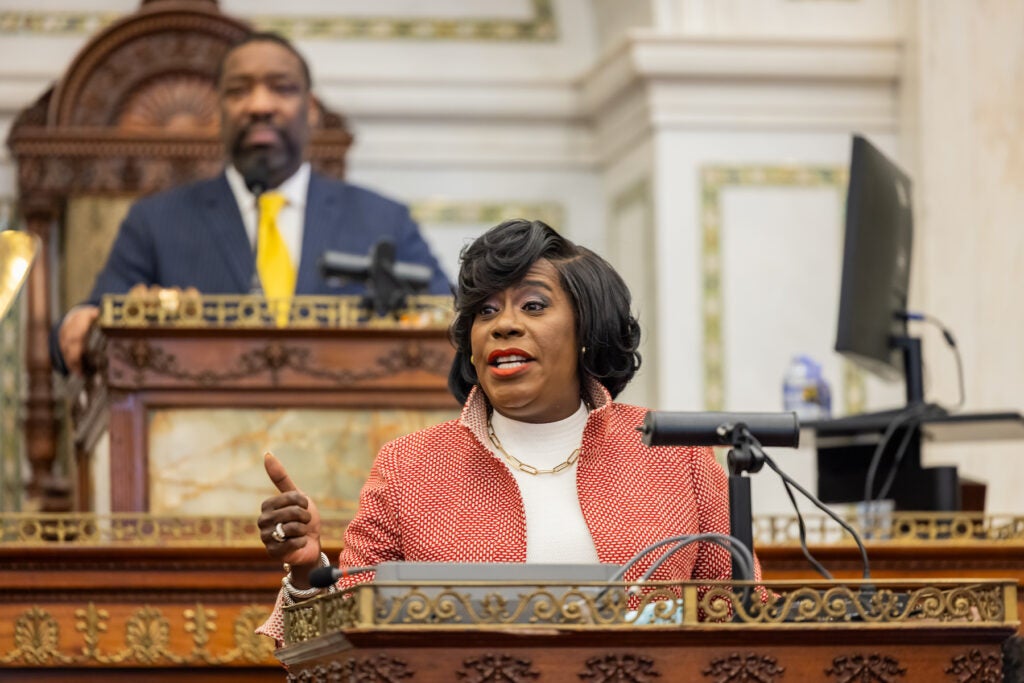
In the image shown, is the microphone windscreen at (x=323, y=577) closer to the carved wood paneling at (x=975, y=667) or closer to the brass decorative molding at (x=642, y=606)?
the brass decorative molding at (x=642, y=606)

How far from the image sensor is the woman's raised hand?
3482 millimetres

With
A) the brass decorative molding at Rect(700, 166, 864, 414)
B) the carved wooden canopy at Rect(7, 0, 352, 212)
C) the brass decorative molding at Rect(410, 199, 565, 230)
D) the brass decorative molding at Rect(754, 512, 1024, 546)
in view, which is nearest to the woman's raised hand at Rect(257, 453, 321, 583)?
the brass decorative molding at Rect(754, 512, 1024, 546)

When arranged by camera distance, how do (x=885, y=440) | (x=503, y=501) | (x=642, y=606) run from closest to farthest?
(x=642, y=606)
(x=503, y=501)
(x=885, y=440)

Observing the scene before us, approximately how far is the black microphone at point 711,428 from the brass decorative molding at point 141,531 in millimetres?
1852

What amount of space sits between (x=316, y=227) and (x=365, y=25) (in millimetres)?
3171

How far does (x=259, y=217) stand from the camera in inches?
256

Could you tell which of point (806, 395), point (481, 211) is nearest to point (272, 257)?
point (806, 395)

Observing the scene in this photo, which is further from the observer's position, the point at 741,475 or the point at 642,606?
the point at 741,475

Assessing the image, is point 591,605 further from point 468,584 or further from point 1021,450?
point 1021,450

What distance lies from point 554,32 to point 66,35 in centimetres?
218

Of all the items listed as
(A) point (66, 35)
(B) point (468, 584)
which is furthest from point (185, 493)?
(A) point (66, 35)

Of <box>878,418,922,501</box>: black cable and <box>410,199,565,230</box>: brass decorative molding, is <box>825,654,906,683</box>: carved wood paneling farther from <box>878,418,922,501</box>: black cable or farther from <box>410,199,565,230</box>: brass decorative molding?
<box>410,199,565,230</box>: brass decorative molding

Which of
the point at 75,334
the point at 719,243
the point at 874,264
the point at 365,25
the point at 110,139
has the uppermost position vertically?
the point at 365,25

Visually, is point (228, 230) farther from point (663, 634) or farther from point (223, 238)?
point (663, 634)
